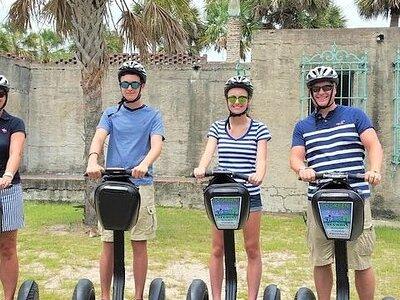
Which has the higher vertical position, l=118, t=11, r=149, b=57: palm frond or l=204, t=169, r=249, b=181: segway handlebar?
l=118, t=11, r=149, b=57: palm frond

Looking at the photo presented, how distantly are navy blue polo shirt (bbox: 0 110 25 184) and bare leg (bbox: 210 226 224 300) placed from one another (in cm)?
148

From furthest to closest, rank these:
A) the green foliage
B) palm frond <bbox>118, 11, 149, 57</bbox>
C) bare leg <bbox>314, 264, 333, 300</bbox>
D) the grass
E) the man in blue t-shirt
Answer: the green foliage, palm frond <bbox>118, 11, 149, 57</bbox>, the grass, the man in blue t-shirt, bare leg <bbox>314, 264, 333, 300</bbox>

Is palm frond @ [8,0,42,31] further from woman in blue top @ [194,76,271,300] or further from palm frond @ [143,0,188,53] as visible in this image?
woman in blue top @ [194,76,271,300]

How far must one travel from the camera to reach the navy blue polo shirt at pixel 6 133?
4.22 metres

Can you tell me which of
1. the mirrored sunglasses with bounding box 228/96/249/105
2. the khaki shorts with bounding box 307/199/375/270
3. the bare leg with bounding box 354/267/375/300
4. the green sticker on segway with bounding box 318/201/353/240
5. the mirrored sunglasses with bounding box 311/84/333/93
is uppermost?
the mirrored sunglasses with bounding box 311/84/333/93

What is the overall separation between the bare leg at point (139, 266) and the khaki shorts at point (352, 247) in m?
1.21

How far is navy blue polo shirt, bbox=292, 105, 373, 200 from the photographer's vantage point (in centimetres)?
385

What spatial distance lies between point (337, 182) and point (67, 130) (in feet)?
35.8

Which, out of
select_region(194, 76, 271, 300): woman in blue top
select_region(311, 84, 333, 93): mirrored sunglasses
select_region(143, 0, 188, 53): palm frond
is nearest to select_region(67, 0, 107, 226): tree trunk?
select_region(143, 0, 188, 53): palm frond

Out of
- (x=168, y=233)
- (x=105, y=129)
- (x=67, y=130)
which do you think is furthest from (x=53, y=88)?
(x=105, y=129)

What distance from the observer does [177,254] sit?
733cm

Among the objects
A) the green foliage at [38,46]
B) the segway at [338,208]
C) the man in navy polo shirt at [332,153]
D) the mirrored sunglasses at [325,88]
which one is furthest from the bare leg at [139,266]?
the green foliage at [38,46]

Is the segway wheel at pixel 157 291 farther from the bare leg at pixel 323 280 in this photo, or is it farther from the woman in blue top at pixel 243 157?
the bare leg at pixel 323 280

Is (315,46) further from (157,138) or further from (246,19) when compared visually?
(246,19)
